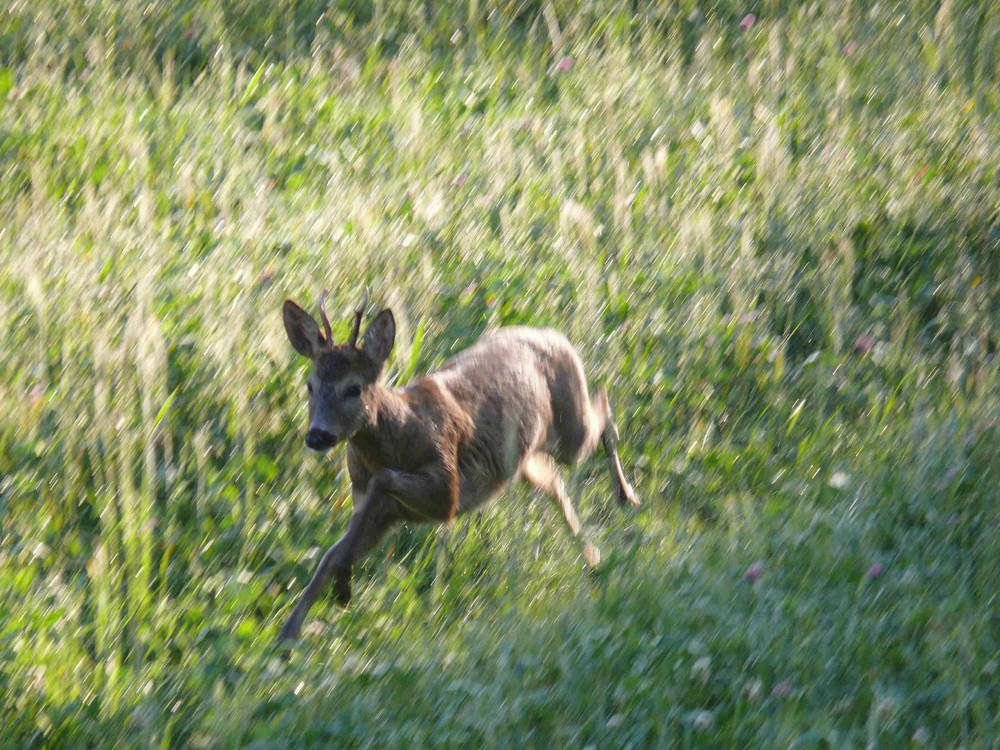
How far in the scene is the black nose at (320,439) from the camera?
5.15 meters

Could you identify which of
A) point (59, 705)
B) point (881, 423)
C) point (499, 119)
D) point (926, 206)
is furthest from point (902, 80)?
point (59, 705)

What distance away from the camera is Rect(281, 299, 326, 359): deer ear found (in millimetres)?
5414

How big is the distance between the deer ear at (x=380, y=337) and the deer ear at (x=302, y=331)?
0.22m

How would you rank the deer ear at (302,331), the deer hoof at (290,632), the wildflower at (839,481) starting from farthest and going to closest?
the wildflower at (839,481) < the deer ear at (302,331) < the deer hoof at (290,632)

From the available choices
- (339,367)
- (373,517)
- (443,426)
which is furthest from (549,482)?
(339,367)

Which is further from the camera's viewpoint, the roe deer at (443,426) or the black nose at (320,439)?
the roe deer at (443,426)

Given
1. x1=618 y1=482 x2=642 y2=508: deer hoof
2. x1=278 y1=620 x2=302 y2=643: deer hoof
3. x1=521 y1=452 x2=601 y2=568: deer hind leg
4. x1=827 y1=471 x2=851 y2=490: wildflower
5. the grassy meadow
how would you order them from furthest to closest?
x1=618 y1=482 x2=642 y2=508: deer hoof, x1=521 y1=452 x2=601 y2=568: deer hind leg, x1=827 y1=471 x2=851 y2=490: wildflower, x1=278 y1=620 x2=302 y2=643: deer hoof, the grassy meadow

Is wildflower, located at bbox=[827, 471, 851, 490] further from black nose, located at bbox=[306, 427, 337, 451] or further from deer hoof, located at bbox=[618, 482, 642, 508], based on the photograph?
black nose, located at bbox=[306, 427, 337, 451]

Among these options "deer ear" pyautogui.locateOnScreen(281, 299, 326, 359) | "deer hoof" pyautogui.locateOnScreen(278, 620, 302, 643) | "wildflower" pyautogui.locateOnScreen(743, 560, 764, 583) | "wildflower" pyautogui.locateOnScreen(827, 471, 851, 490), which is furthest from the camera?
"wildflower" pyautogui.locateOnScreen(827, 471, 851, 490)

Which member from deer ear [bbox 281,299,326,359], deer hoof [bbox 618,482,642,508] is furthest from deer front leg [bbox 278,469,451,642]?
deer hoof [bbox 618,482,642,508]

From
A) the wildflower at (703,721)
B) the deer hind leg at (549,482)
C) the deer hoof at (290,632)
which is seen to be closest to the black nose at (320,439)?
the deer hoof at (290,632)

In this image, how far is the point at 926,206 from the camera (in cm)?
793

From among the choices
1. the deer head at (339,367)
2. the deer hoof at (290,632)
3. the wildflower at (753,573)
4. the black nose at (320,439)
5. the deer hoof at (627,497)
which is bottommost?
the deer hoof at (627,497)

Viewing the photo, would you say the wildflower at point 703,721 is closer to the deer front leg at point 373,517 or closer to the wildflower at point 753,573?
the wildflower at point 753,573
